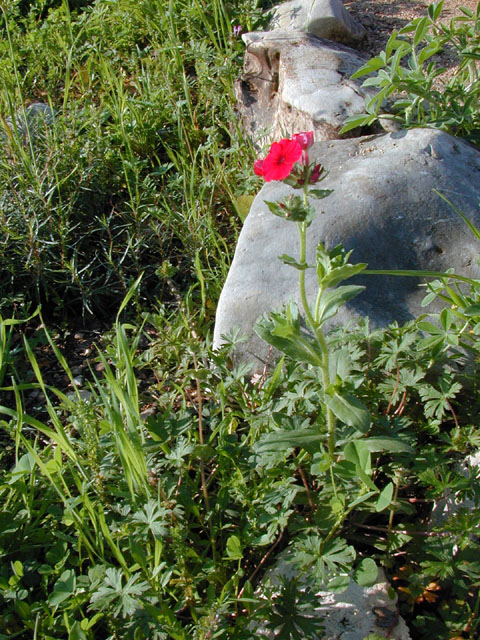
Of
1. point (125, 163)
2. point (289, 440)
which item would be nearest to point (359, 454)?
point (289, 440)

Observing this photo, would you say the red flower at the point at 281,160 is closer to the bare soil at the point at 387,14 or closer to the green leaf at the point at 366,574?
the green leaf at the point at 366,574

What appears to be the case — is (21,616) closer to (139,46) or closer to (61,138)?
(61,138)

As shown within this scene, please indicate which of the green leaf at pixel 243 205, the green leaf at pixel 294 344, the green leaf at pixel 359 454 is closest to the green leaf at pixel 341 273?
the green leaf at pixel 294 344

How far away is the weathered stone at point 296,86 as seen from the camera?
313 cm

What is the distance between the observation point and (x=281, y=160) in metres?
1.67

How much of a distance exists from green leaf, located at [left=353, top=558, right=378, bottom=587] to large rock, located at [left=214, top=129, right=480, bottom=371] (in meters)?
0.98

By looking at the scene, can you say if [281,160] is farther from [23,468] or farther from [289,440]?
[23,468]

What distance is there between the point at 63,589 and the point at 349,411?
3.09 ft

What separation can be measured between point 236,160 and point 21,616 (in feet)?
7.93

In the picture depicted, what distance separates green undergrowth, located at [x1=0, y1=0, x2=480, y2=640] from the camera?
1.71m

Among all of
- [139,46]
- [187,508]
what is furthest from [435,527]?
[139,46]

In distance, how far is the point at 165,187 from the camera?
10.9 feet

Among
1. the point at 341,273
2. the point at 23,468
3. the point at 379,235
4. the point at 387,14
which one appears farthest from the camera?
the point at 387,14

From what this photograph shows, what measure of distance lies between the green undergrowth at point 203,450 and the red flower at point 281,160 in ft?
0.72
